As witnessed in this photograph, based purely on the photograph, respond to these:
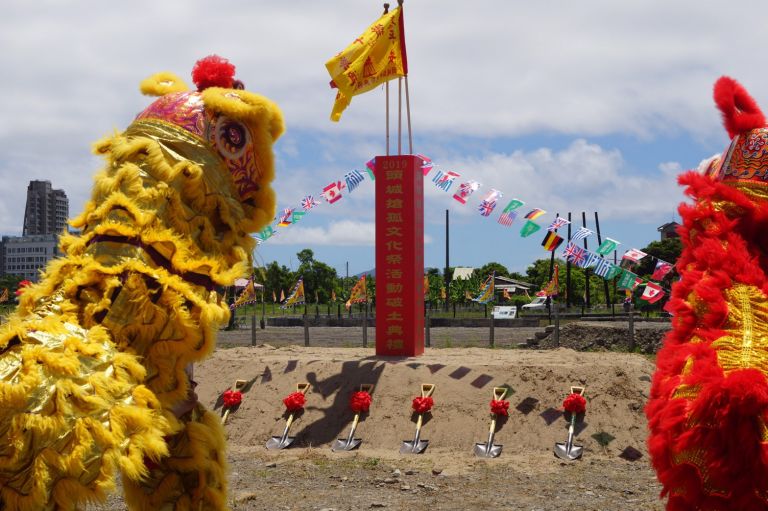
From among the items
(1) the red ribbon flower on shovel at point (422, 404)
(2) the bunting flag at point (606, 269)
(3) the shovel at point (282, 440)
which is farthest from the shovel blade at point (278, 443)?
(2) the bunting flag at point (606, 269)

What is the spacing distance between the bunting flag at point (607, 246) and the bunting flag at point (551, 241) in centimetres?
122

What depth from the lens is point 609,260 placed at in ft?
40.3

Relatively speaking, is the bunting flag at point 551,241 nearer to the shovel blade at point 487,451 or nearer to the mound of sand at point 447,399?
the mound of sand at point 447,399

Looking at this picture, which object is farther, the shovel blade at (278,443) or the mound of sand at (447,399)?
the shovel blade at (278,443)

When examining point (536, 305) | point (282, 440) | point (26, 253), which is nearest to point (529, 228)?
point (282, 440)

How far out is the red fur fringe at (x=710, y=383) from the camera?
111 inches

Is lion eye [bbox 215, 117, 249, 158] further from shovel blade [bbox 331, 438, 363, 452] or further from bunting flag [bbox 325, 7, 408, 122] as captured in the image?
bunting flag [bbox 325, 7, 408, 122]

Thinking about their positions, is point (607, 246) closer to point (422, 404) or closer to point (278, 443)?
point (422, 404)

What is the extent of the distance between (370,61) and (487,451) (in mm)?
5501

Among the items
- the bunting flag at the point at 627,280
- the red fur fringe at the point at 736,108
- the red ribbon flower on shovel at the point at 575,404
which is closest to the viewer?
the red fur fringe at the point at 736,108

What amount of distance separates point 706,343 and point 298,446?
6.35 m

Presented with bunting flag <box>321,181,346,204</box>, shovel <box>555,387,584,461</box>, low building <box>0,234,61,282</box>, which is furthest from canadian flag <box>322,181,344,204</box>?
low building <box>0,234,61,282</box>

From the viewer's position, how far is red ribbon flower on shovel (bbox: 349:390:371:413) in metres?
9.03

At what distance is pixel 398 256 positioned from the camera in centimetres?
1108
